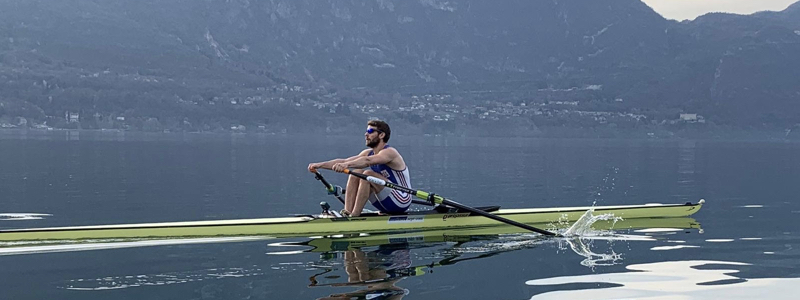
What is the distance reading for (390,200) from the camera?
17594mm

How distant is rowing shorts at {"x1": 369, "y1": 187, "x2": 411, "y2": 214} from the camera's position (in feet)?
57.6

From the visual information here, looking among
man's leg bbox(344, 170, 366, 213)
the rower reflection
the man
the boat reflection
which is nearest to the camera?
the rower reflection

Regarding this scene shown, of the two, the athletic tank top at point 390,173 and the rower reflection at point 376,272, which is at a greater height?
the athletic tank top at point 390,173

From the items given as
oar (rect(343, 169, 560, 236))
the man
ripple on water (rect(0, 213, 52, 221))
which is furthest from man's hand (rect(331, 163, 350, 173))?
ripple on water (rect(0, 213, 52, 221))

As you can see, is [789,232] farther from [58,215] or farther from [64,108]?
[64,108]

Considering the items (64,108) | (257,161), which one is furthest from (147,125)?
(257,161)

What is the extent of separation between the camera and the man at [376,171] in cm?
1689

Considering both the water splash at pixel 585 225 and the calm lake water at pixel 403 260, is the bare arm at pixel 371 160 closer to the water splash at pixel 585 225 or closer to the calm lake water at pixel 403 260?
the calm lake water at pixel 403 260

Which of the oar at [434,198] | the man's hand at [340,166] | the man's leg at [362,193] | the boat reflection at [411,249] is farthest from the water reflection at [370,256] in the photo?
the man's hand at [340,166]

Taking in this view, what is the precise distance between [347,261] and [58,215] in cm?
1066

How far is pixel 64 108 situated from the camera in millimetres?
185875

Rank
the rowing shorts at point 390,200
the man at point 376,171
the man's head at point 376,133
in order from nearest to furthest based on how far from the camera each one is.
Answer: the man at point 376,171 < the man's head at point 376,133 < the rowing shorts at point 390,200

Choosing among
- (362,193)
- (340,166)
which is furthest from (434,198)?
(340,166)

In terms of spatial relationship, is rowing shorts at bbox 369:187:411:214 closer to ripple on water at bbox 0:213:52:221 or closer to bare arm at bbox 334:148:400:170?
bare arm at bbox 334:148:400:170
